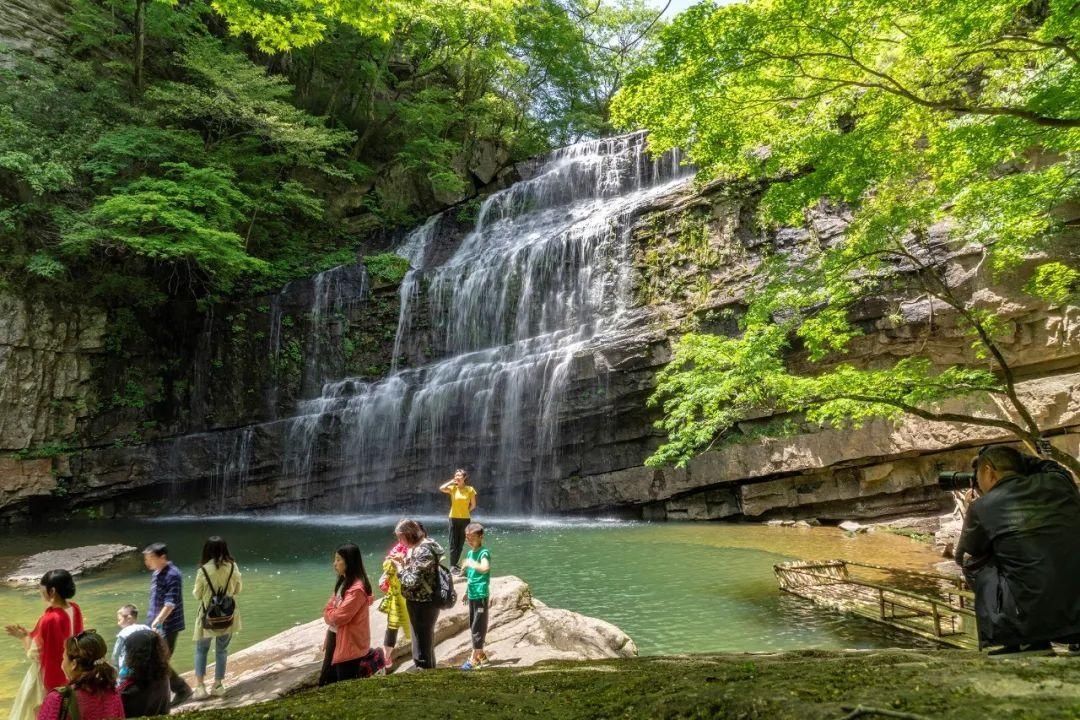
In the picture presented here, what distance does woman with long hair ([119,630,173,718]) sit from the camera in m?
3.94

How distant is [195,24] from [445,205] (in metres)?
12.0

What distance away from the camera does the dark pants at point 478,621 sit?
5.64m

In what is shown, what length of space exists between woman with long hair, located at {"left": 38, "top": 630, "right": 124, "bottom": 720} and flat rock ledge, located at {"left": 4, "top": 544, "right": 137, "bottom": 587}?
31.8 feet

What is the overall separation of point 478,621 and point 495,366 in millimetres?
14235

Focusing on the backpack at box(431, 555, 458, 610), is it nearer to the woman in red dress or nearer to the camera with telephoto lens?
the woman in red dress

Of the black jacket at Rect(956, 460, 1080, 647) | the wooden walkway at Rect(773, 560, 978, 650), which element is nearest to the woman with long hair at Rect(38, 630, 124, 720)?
the black jacket at Rect(956, 460, 1080, 647)

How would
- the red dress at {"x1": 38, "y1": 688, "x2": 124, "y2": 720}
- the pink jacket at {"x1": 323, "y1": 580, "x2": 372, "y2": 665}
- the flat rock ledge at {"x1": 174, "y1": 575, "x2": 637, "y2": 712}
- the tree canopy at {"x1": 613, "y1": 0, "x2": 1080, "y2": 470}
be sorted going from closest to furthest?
the red dress at {"x1": 38, "y1": 688, "x2": 124, "y2": 720} < the pink jacket at {"x1": 323, "y1": 580, "x2": 372, "y2": 665} < the flat rock ledge at {"x1": 174, "y1": 575, "x2": 637, "y2": 712} < the tree canopy at {"x1": 613, "y1": 0, "x2": 1080, "y2": 470}

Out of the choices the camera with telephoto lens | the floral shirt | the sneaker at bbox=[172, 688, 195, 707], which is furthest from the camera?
the sneaker at bbox=[172, 688, 195, 707]

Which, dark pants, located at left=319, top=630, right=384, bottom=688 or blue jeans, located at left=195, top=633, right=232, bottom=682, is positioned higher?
dark pants, located at left=319, top=630, right=384, bottom=688

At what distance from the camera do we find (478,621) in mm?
5660

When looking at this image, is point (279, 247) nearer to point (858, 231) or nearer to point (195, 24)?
point (195, 24)

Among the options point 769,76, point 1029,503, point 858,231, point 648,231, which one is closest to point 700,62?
point 769,76

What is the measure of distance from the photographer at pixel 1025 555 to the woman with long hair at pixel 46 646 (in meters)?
5.46

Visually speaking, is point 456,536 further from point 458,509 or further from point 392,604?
point 392,604
